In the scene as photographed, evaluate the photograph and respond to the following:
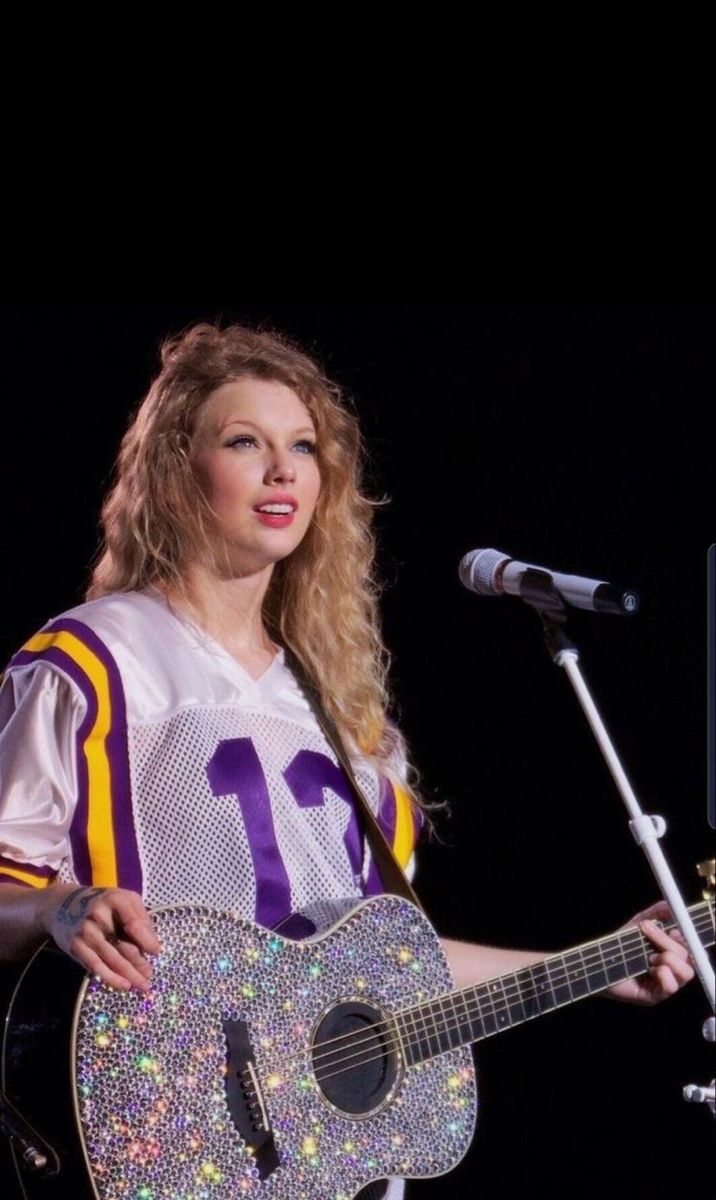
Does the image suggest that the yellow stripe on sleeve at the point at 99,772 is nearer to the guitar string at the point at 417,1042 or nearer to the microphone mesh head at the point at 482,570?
the guitar string at the point at 417,1042

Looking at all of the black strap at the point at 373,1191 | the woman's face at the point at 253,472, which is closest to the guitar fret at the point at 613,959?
the black strap at the point at 373,1191

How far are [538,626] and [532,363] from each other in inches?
32.8

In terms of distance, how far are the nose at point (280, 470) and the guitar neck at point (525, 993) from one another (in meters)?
1.14

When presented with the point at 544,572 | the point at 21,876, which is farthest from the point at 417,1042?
the point at 544,572

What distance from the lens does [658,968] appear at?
2887 mm

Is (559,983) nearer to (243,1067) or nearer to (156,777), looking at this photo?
(243,1067)

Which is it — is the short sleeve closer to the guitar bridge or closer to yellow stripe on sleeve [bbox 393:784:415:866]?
the guitar bridge

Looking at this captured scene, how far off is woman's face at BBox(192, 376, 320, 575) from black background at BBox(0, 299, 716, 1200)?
106 cm

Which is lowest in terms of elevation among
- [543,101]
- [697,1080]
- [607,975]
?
[697,1080]

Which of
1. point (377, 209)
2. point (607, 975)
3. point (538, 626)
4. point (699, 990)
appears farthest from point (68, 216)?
point (699, 990)

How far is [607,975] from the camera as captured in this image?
9.42 ft

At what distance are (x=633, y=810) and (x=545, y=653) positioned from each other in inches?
77.4

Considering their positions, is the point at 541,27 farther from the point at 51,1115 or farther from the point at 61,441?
the point at 51,1115

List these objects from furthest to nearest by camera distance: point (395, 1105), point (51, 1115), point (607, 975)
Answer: point (607, 975), point (395, 1105), point (51, 1115)
